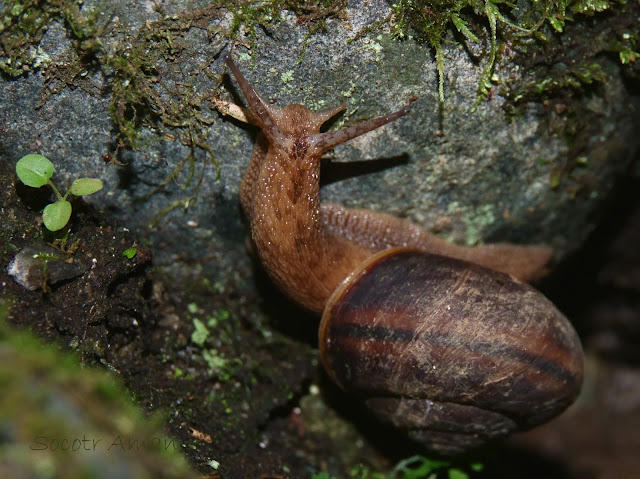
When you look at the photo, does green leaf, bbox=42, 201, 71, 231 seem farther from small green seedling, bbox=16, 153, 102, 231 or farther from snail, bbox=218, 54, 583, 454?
snail, bbox=218, 54, 583, 454

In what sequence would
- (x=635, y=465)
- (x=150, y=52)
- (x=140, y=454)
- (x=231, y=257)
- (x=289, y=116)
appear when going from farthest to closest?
(x=635, y=465) < (x=231, y=257) < (x=289, y=116) < (x=150, y=52) < (x=140, y=454)

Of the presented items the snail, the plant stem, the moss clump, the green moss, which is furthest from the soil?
the moss clump

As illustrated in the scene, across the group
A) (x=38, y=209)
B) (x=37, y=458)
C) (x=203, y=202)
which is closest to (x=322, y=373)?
(x=203, y=202)

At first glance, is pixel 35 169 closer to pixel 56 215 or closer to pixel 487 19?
pixel 56 215

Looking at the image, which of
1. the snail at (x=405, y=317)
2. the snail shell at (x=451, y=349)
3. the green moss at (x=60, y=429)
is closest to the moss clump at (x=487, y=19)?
the snail at (x=405, y=317)

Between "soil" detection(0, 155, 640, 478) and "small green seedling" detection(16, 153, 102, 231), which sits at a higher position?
"small green seedling" detection(16, 153, 102, 231)

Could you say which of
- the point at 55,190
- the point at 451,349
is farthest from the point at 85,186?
the point at 451,349

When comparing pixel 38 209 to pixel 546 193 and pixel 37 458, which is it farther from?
pixel 546 193
